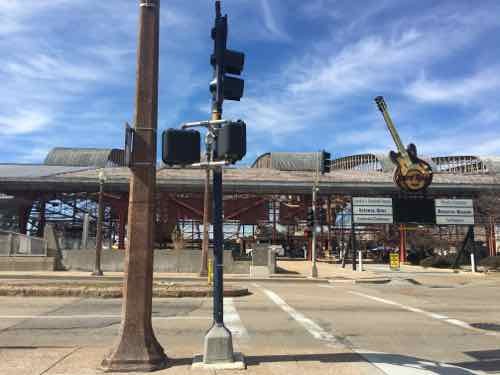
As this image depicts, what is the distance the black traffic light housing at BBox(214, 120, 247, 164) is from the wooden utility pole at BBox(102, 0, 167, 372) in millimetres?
1049

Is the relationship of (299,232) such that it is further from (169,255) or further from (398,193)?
(169,255)

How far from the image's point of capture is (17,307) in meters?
13.7

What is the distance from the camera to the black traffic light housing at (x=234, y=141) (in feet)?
20.1

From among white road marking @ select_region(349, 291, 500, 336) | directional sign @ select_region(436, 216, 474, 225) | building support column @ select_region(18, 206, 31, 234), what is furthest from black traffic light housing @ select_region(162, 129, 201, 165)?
building support column @ select_region(18, 206, 31, 234)

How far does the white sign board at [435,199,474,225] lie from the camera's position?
129ft

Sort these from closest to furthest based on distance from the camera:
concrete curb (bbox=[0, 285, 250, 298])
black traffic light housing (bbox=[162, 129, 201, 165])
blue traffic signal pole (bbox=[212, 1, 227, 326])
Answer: black traffic light housing (bbox=[162, 129, 201, 165]), blue traffic signal pole (bbox=[212, 1, 227, 326]), concrete curb (bbox=[0, 285, 250, 298])

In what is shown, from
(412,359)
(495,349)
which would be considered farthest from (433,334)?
(412,359)

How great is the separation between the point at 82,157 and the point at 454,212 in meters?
55.7

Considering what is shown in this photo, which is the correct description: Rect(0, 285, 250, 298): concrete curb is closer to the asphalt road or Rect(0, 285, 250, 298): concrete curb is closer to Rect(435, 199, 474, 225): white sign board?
the asphalt road

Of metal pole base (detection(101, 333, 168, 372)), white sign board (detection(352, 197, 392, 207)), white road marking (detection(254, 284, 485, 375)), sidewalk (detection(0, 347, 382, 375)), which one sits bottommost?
white road marking (detection(254, 284, 485, 375))

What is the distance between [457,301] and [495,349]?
31.3 ft

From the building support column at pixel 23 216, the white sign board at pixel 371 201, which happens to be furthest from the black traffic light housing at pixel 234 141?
the building support column at pixel 23 216

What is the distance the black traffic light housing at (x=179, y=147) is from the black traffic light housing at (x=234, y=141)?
0.42 meters

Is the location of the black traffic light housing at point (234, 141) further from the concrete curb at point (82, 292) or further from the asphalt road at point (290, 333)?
the concrete curb at point (82, 292)
